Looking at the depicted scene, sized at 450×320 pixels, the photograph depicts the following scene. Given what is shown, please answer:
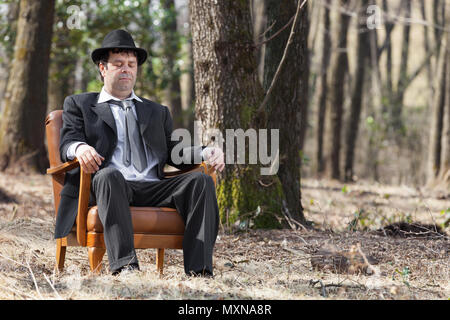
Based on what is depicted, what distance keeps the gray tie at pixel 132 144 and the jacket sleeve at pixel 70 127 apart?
289mm

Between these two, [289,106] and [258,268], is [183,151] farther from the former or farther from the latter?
[289,106]

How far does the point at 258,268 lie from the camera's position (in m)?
4.36

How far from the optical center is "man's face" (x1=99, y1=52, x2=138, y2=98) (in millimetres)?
4293

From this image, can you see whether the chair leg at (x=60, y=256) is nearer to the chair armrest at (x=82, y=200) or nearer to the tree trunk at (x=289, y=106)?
the chair armrest at (x=82, y=200)

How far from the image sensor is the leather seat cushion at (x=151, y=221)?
12.8 ft

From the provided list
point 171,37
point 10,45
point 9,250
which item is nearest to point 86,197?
point 9,250

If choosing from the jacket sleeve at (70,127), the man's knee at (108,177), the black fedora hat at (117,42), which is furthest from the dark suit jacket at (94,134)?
the black fedora hat at (117,42)

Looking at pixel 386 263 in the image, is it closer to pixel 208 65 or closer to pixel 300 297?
pixel 300 297

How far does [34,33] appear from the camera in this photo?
32.0 feet

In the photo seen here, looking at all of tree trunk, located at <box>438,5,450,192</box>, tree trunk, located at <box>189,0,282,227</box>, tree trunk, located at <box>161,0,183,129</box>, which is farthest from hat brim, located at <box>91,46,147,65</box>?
tree trunk, located at <box>161,0,183,129</box>

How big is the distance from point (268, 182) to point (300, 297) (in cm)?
254

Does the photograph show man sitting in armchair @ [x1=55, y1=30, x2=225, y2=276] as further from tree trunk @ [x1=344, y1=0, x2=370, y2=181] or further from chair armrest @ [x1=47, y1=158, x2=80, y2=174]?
tree trunk @ [x1=344, y1=0, x2=370, y2=181]

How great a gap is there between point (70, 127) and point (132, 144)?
1.38 ft

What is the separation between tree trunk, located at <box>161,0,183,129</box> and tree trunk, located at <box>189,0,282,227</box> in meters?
8.50
